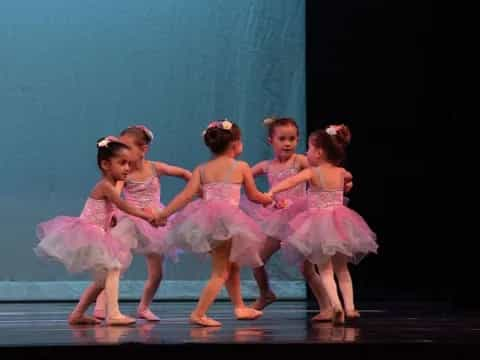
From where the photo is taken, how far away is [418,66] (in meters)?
7.87

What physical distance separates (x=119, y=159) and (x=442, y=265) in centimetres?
326

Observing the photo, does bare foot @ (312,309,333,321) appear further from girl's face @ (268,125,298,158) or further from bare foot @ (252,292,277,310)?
girl's face @ (268,125,298,158)

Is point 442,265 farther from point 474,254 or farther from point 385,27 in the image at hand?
point 385,27

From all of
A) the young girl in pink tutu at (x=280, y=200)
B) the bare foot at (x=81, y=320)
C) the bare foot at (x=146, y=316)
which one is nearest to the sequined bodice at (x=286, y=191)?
the young girl in pink tutu at (x=280, y=200)

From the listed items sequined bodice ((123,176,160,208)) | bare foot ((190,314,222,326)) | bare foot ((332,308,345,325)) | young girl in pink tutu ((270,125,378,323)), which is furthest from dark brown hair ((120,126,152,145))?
bare foot ((332,308,345,325))

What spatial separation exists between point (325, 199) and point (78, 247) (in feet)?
4.02

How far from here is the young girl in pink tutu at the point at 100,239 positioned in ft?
16.6

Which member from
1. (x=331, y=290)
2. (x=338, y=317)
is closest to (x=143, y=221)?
(x=331, y=290)

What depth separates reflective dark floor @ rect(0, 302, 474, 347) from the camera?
395 centimetres

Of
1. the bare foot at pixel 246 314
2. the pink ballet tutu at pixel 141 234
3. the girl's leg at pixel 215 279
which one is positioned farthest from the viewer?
the pink ballet tutu at pixel 141 234

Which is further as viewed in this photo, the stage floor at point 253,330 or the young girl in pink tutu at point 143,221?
the young girl in pink tutu at point 143,221

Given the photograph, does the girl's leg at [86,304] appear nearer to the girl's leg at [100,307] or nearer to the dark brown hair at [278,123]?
the girl's leg at [100,307]

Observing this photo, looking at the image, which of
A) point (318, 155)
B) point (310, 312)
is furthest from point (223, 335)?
point (310, 312)

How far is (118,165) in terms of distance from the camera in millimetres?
5273
